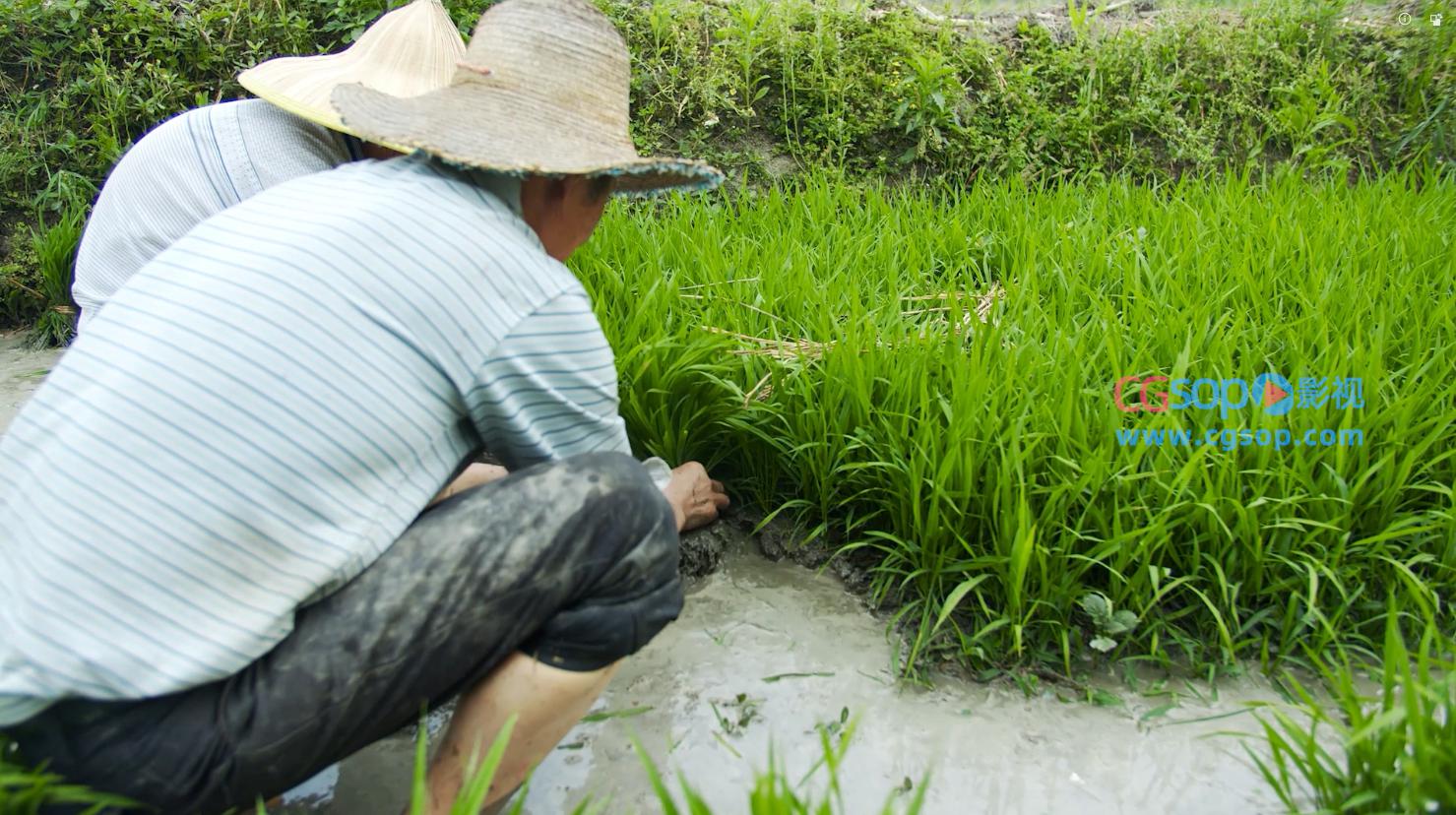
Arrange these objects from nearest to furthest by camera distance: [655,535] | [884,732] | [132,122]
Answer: [655,535]
[884,732]
[132,122]

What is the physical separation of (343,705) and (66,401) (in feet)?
1.61

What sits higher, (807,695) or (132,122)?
(132,122)

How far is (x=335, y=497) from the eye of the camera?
4.27 feet

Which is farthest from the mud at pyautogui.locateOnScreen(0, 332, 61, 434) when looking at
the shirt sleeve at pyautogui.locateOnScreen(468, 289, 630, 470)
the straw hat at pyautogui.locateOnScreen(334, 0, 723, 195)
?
the shirt sleeve at pyautogui.locateOnScreen(468, 289, 630, 470)

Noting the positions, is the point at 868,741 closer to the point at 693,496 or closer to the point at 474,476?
the point at 693,496

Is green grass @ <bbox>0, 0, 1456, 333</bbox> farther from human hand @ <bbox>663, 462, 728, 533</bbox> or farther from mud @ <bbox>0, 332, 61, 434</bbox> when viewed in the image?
human hand @ <bbox>663, 462, 728, 533</bbox>

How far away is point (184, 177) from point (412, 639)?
3.91ft

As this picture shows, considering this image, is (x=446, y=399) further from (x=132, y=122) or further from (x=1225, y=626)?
(x=132, y=122)

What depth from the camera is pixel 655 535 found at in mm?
1519

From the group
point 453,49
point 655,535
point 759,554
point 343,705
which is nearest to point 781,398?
point 759,554

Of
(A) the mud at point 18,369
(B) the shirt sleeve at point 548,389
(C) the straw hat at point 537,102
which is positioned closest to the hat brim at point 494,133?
(C) the straw hat at point 537,102

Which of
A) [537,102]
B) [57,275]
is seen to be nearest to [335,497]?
[537,102]

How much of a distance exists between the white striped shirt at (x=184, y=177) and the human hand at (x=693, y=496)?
3.10ft

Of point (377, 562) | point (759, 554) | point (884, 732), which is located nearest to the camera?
point (377, 562)
